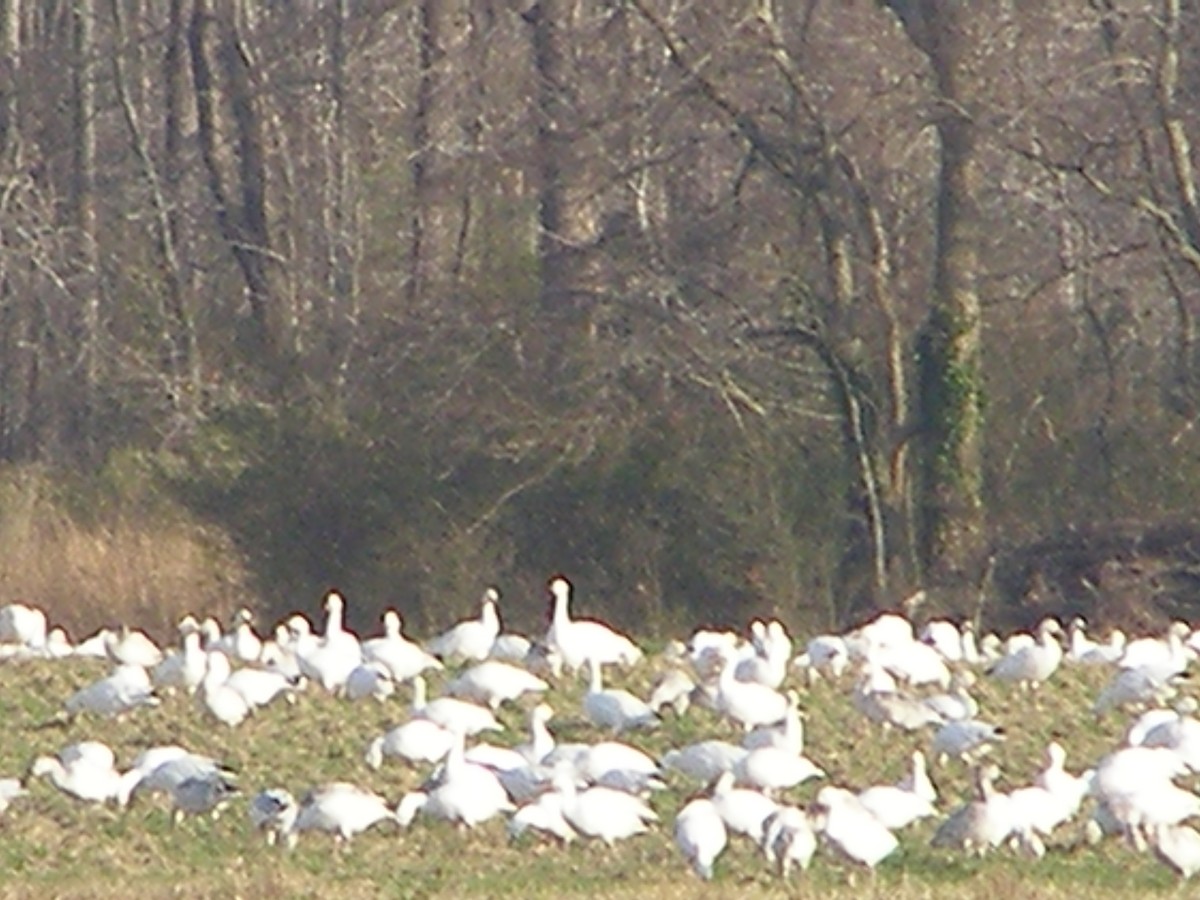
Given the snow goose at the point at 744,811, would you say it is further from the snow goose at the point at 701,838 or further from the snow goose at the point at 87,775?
the snow goose at the point at 87,775

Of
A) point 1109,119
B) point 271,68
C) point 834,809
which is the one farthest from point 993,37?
point 834,809

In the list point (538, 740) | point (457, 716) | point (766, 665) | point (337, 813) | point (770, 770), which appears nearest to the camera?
point (337, 813)

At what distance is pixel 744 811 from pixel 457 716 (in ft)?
9.22

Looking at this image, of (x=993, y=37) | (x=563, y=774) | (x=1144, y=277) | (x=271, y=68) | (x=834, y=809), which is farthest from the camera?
(x=271, y=68)

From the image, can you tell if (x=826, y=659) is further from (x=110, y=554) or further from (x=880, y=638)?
(x=110, y=554)

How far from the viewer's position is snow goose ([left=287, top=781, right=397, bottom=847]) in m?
11.8

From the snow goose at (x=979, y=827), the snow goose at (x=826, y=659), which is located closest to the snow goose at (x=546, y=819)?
the snow goose at (x=979, y=827)

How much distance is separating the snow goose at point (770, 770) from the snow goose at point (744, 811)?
78 centimetres

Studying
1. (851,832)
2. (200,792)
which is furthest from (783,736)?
(200,792)

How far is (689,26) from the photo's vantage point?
2436 cm

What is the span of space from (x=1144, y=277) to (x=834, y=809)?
15241mm

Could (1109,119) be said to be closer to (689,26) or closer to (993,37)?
(993,37)

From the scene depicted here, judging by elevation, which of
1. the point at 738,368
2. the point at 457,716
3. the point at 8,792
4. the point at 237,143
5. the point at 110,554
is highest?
the point at 237,143

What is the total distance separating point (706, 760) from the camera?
1305 cm
